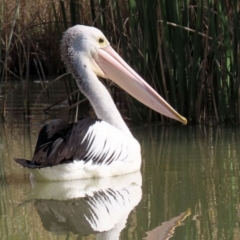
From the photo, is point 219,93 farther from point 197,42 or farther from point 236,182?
point 236,182

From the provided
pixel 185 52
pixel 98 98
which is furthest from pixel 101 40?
pixel 185 52

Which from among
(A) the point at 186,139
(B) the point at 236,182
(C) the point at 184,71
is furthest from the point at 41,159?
(C) the point at 184,71

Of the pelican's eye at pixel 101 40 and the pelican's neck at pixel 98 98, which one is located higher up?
the pelican's eye at pixel 101 40

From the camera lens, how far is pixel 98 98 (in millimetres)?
6598

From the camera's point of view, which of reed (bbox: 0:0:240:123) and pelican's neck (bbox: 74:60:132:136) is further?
reed (bbox: 0:0:240:123)

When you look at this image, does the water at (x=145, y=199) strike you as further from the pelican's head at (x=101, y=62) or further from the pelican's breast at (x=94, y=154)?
the pelican's head at (x=101, y=62)

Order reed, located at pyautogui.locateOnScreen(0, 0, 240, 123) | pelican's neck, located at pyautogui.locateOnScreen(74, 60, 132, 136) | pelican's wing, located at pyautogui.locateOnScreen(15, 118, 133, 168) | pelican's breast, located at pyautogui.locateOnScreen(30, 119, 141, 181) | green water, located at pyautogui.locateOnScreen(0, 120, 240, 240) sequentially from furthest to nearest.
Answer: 1. reed, located at pyautogui.locateOnScreen(0, 0, 240, 123)
2. pelican's neck, located at pyautogui.locateOnScreen(74, 60, 132, 136)
3. pelican's breast, located at pyautogui.locateOnScreen(30, 119, 141, 181)
4. pelican's wing, located at pyautogui.locateOnScreen(15, 118, 133, 168)
5. green water, located at pyautogui.locateOnScreen(0, 120, 240, 240)

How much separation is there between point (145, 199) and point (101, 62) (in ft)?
6.13

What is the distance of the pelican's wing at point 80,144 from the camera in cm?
565

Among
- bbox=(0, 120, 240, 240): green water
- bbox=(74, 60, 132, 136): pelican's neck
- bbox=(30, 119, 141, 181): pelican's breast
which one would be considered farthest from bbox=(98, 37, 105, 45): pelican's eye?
bbox=(0, 120, 240, 240): green water

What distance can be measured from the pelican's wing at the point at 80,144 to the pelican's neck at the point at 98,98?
275 millimetres

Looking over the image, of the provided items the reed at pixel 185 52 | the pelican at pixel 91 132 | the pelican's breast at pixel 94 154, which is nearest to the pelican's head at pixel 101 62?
the pelican at pixel 91 132

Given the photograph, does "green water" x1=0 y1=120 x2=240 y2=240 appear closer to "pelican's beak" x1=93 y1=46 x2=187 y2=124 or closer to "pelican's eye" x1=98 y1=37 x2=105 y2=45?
"pelican's beak" x1=93 y1=46 x2=187 y2=124

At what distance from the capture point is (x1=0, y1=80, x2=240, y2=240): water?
4.48 metres
